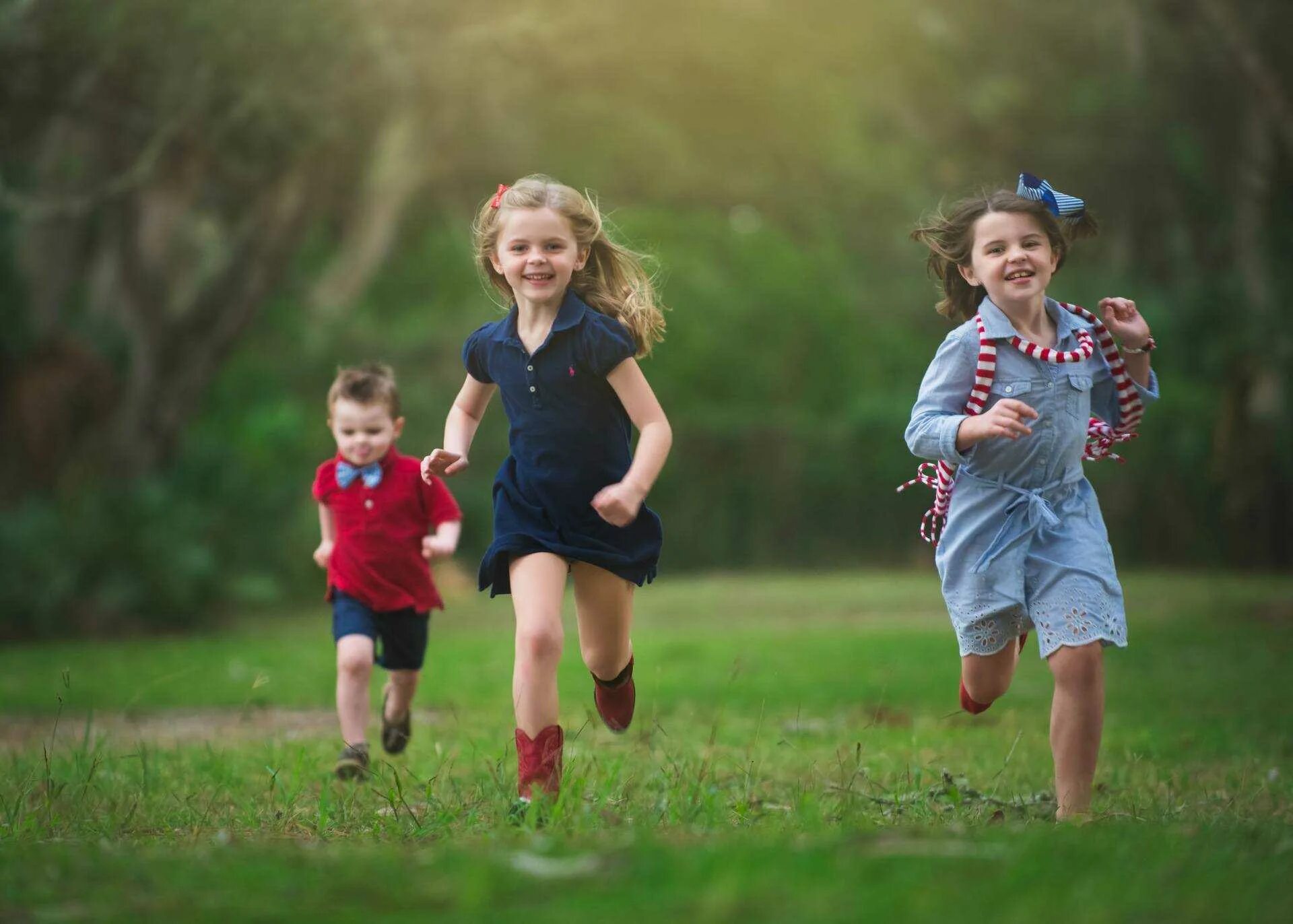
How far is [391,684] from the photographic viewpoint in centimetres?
695

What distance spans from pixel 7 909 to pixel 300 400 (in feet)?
61.3

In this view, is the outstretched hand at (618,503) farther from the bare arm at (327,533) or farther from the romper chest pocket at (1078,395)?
the bare arm at (327,533)

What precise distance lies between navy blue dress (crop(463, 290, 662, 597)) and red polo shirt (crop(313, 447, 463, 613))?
158 cm

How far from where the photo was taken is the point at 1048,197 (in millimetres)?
5227

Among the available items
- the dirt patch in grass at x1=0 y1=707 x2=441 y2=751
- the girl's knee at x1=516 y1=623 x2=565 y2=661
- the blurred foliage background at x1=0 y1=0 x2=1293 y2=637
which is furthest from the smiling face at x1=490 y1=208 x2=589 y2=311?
the blurred foliage background at x1=0 y1=0 x2=1293 y2=637

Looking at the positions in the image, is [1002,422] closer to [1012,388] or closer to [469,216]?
[1012,388]

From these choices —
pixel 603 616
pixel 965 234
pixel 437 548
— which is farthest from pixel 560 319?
pixel 437 548

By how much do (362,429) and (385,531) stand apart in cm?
45

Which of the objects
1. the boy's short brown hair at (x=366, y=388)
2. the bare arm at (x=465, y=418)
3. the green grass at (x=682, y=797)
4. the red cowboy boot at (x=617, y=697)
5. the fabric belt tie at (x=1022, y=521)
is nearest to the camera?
the green grass at (x=682, y=797)

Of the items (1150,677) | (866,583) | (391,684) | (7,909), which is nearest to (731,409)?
(866,583)

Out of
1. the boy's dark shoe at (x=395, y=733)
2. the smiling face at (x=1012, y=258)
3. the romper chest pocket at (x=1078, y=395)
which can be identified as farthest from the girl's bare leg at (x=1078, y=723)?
the boy's dark shoe at (x=395, y=733)

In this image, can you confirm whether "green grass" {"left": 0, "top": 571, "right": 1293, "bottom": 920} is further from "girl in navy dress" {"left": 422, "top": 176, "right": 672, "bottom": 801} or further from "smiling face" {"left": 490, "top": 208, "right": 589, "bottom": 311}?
"smiling face" {"left": 490, "top": 208, "right": 589, "bottom": 311}

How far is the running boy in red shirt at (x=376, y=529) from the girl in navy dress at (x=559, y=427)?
1.41m

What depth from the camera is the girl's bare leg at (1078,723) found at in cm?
470
